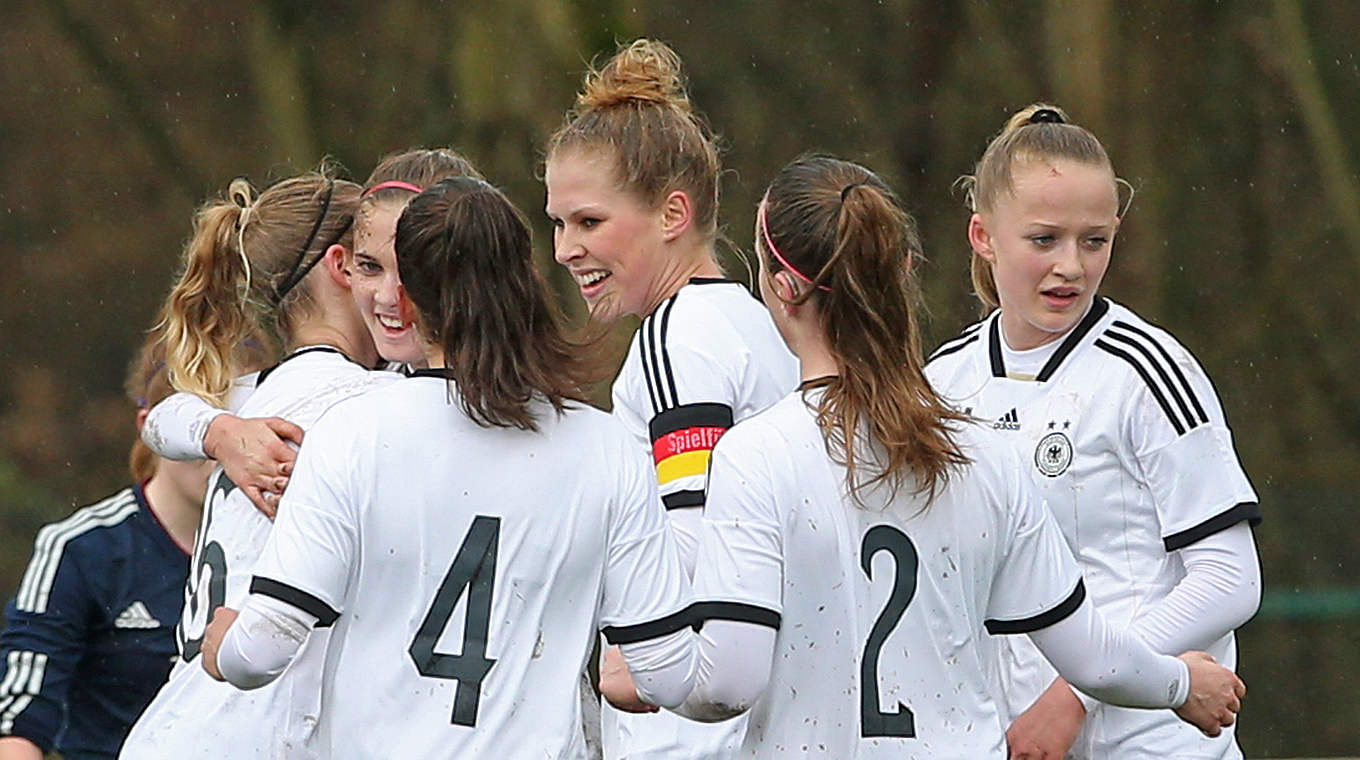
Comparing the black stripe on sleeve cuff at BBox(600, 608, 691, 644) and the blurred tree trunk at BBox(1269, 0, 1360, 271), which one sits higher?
the blurred tree trunk at BBox(1269, 0, 1360, 271)

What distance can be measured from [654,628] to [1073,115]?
7515 millimetres

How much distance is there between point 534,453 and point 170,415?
1032 millimetres

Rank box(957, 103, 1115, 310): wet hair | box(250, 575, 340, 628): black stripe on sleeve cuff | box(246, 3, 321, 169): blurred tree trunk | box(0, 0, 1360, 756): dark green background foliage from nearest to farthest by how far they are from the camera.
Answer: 1. box(250, 575, 340, 628): black stripe on sleeve cuff
2. box(957, 103, 1115, 310): wet hair
3. box(0, 0, 1360, 756): dark green background foliage
4. box(246, 3, 321, 169): blurred tree trunk

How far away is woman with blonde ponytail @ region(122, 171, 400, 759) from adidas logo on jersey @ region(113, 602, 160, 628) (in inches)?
30.3

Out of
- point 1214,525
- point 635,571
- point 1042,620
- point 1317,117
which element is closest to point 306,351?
point 635,571

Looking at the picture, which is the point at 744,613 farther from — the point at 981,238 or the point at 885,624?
the point at 981,238

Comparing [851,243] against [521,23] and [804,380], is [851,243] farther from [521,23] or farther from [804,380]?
[521,23]

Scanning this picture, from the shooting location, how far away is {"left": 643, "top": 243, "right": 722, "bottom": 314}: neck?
417 centimetres

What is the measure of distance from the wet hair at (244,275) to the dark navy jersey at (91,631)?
A: 0.84 meters

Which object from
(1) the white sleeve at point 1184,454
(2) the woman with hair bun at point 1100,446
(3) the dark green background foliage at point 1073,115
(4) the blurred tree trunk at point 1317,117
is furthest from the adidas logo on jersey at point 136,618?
(4) the blurred tree trunk at point 1317,117

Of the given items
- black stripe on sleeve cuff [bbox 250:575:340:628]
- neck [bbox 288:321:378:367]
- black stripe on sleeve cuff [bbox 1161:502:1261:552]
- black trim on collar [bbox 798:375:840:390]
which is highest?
neck [bbox 288:321:378:367]

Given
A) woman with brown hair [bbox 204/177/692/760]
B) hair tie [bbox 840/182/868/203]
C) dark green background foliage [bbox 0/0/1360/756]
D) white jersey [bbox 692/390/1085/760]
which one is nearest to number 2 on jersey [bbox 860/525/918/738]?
white jersey [bbox 692/390/1085/760]

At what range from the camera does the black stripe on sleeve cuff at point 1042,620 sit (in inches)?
130

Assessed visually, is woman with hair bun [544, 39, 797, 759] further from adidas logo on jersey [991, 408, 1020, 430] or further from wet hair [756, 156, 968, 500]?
wet hair [756, 156, 968, 500]
